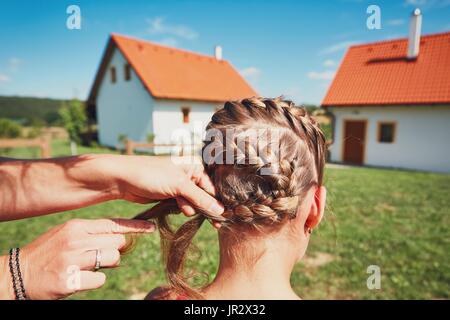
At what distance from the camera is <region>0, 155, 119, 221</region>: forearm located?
1652mm

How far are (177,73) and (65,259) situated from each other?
23.4 meters

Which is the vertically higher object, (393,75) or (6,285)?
(393,75)

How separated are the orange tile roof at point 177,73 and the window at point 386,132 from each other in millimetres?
9144

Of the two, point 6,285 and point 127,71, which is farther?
point 127,71

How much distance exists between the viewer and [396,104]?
701 inches

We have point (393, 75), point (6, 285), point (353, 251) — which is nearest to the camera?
point (6, 285)

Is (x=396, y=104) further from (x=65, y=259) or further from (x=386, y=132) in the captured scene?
(x=65, y=259)

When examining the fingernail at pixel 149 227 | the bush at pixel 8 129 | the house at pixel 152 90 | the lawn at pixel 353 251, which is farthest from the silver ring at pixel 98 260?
the bush at pixel 8 129

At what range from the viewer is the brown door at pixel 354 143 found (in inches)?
766

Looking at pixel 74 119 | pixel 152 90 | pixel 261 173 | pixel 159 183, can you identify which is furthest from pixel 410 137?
pixel 74 119

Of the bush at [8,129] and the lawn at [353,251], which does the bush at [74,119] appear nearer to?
the bush at [8,129]
